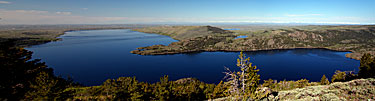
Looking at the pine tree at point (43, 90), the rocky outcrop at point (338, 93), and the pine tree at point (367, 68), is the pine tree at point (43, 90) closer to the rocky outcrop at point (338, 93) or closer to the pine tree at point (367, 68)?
the rocky outcrop at point (338, 93)

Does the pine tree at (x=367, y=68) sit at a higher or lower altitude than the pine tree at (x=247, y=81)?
lower

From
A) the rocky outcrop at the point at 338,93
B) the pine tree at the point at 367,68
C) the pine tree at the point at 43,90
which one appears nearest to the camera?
Result: the rocky outcrop at the point at 338,93

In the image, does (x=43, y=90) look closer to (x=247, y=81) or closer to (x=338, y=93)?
(x=247, y=81)

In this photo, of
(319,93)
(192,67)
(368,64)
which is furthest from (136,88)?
(192,67)

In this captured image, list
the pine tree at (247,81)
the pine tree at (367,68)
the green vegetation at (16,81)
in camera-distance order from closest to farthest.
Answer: the pine tree at (247,81) → the green vegetation at (16,81) → the pine tree at (367,68)

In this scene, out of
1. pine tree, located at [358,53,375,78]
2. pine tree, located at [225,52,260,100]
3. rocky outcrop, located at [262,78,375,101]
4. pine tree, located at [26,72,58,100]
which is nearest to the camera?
rocky outcrop, located at [262,78,375,101]

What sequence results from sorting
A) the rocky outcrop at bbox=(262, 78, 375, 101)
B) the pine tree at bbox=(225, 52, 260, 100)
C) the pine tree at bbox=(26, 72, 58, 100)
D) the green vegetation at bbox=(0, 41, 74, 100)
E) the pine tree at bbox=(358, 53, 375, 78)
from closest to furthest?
the rocky outcrop at bbox=(262, 78, 375, 101) < the pine tree at bbox=(225, 52, 260, 100) < the green vegetation at bbox=(0, 41, 74, 100) < the pine tree at bbox=(26, 72, 58, 100) < the pine tree at bbox=(358, 53, 375, 78)

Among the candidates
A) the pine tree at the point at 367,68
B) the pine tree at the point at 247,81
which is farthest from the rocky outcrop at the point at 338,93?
the pine tree at the point at 367,68

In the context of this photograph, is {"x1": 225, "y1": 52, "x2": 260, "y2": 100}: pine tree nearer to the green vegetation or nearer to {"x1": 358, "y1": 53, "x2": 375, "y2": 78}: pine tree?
the green vegetation

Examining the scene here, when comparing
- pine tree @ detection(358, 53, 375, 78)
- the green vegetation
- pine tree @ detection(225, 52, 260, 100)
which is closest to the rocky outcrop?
pine tree @ detection(225, 52, 260, 100)

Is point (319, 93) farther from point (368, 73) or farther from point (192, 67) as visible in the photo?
point (192, 67)

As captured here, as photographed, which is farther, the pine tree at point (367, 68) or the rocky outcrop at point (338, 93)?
the pine tree at point (367, 68)
